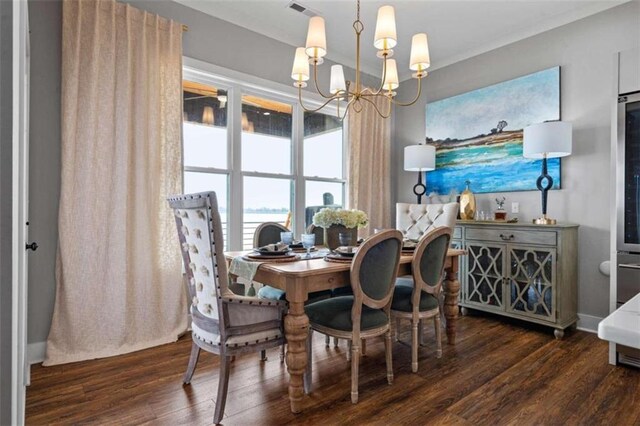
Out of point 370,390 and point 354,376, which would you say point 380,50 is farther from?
point 370,390

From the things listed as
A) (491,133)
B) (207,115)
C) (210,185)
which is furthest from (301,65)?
(491,133)

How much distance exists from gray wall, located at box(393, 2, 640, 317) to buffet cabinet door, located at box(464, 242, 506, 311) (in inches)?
21.9

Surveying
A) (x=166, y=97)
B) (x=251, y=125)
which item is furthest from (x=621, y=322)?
(x=251, y=125)

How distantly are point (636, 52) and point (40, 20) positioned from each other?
13.7 feet

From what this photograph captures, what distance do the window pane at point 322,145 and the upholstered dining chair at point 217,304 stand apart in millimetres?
2316

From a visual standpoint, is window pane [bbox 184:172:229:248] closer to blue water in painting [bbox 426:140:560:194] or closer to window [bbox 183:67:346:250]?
window [bbox 183:67:346:250]

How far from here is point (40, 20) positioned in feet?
8.11

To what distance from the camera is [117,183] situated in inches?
105

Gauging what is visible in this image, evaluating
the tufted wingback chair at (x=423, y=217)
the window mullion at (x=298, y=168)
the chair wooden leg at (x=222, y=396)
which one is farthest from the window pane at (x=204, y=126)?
the chair wooden leg at (x=222, y=396)

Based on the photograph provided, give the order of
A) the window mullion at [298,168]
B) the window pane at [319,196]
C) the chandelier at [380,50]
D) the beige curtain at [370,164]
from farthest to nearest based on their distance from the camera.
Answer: the beige curtain at [370,164] → the window pane at [319,196] → the window mullion at [298,168] → the chandelier at [380,50]

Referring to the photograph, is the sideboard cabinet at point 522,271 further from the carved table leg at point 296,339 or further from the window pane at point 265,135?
the carved table leg at point 296,339

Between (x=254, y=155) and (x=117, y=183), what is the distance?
1358 millimetres

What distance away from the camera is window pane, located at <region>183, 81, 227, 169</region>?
3.23 meters

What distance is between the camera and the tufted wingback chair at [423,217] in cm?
302
